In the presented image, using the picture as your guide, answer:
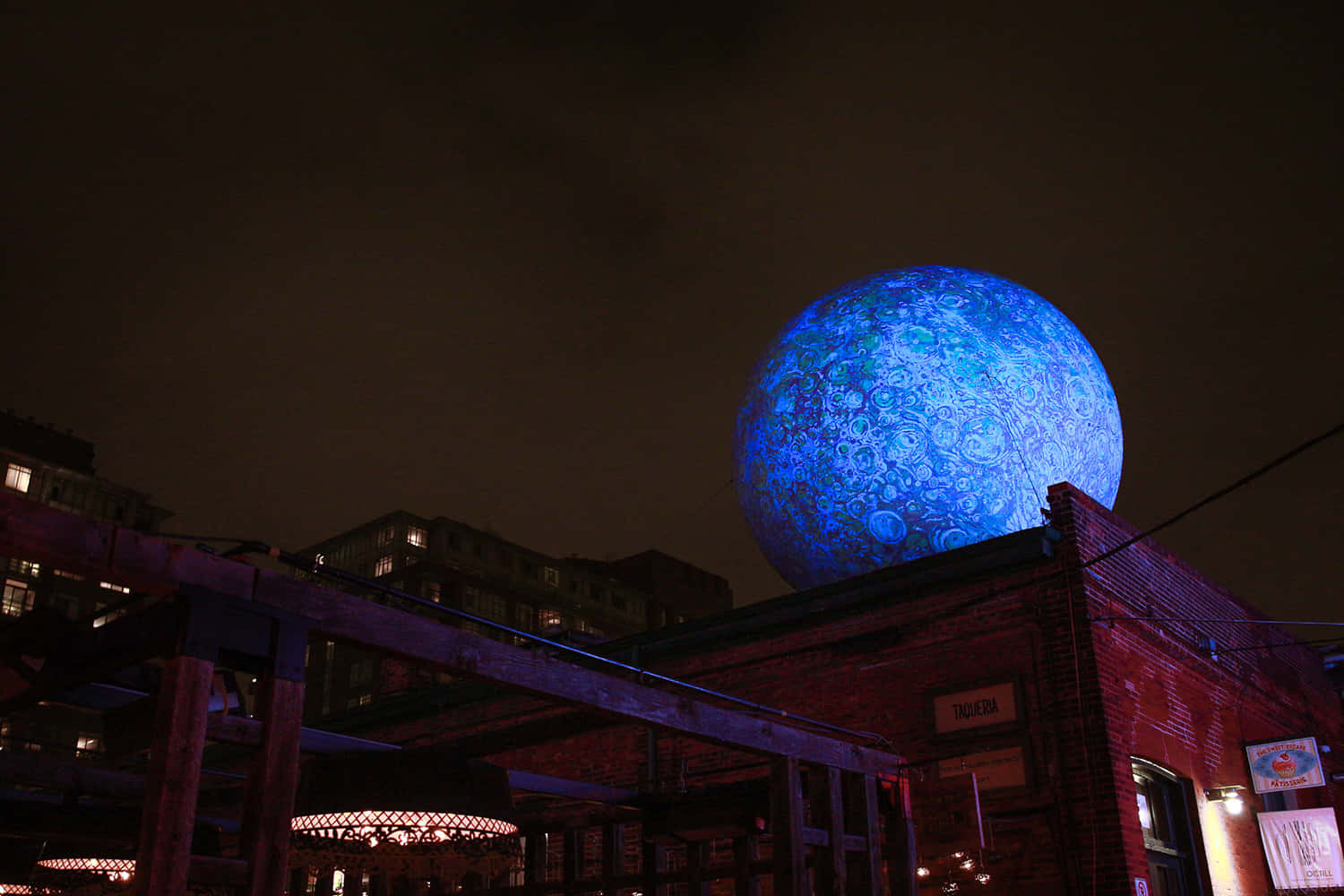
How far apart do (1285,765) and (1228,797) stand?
3.44 feet

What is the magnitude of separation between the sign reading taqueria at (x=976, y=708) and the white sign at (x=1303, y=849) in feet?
16.5

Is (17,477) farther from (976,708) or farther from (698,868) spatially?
(698,868)

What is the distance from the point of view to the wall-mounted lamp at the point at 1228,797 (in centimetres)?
1573

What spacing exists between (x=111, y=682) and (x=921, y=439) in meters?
11.1

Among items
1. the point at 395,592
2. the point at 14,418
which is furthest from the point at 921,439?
the point at 14,418

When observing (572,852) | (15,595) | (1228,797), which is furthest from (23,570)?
(1228,797)

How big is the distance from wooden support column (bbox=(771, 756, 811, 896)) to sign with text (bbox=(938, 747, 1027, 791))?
4535 mm

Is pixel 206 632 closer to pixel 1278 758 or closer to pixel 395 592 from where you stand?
pixel 395 592

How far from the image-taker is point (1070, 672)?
13812mm

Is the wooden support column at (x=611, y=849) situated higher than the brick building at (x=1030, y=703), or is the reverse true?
the brick building at (x=1030, y=703)

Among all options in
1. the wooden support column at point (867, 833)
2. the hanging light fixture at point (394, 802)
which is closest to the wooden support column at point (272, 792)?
the hanging light fixture at point (394, 802)

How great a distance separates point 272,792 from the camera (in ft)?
20.9

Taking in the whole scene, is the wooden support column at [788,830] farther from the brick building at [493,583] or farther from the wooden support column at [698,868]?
the brick building at [493,583]

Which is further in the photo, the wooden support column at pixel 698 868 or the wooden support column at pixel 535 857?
the wooden support column at pixel 535 857
